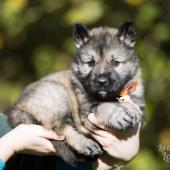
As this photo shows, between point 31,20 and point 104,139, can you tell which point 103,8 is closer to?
point 31,20

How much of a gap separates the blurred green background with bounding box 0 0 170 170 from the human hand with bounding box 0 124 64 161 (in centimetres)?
214

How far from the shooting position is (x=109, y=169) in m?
5.09

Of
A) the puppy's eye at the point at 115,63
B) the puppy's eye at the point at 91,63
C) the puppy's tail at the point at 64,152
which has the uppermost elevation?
the puppy's eye at the point at 91,63

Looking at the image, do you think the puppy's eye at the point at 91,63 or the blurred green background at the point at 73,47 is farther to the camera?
the blurred green background at the point at 73,47

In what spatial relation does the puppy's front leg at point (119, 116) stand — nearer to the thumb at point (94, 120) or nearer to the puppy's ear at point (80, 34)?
the thumb at point (94, 120)

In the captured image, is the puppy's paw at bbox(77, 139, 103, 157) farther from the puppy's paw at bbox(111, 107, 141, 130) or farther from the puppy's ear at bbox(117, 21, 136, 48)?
the puppy's ear at bbox(117, 21, 136, 48)

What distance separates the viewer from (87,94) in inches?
199

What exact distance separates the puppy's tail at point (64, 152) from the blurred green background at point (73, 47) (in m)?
2.08

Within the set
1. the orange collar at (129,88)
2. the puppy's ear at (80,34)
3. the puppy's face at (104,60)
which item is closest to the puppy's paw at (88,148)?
the puppy's face at (104,60)

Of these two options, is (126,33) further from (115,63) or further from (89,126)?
(89,126)

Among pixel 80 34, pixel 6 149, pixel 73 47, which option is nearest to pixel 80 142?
pixel 6 149

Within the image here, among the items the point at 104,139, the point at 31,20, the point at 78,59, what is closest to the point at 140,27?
the point at 31,20

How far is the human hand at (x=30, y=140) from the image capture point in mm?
4816

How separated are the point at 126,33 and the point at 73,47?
82.3 inches
